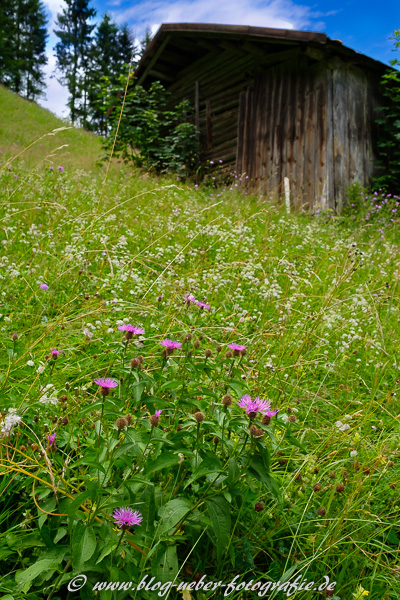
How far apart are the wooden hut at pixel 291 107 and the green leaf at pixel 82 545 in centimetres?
676

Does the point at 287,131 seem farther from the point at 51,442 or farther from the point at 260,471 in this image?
the point at 260,471

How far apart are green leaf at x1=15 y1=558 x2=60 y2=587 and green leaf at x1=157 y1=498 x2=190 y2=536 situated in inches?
11.7

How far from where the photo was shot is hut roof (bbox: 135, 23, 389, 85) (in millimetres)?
8102

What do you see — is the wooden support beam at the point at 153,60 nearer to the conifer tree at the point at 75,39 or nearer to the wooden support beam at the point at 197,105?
the wooden support beam at the point at 197,105

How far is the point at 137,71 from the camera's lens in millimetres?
13391

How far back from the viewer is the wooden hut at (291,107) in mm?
8508

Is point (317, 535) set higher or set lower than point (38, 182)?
lower

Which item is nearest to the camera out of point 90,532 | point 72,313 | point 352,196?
point 90,532

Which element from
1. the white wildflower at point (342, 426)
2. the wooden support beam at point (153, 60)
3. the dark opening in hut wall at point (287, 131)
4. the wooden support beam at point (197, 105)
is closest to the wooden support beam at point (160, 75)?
the wooden support beam at point (153, 60)

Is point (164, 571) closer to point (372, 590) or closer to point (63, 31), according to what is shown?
point (372, 590)

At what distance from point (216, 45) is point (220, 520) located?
40.2 ft

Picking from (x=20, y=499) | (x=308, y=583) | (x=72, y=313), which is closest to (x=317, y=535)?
(x=308, y=583)

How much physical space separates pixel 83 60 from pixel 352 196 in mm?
42587

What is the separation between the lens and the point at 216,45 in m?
11.1
